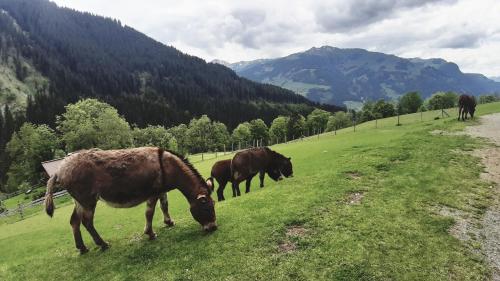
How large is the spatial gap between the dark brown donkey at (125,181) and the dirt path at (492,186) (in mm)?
9060

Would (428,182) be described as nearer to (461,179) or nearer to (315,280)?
(461,179)

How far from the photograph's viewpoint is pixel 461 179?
1886 centimetres

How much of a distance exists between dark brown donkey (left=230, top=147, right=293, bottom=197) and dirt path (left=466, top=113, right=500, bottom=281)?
11.5 meters

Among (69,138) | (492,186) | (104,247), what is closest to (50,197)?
(104,247)

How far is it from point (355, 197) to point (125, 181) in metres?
9.74

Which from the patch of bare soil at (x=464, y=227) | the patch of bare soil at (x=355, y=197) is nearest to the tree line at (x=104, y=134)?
the patch of bare soil at (x=355, y=197)

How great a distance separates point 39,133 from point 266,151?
100432 mm

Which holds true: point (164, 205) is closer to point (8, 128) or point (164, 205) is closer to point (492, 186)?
point (492, 186)

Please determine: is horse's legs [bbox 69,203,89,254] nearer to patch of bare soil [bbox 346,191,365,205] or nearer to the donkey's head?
the donkey's head

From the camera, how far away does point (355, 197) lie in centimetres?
1612

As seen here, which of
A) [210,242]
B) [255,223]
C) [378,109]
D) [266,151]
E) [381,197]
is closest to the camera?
[210,242]

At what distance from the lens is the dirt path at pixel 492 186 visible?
11422 mm

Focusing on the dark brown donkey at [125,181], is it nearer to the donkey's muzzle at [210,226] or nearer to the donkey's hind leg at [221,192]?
the donkey's muzzle at [210,226]

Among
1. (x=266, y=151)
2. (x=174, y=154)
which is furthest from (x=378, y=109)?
(x=174, y=154)
